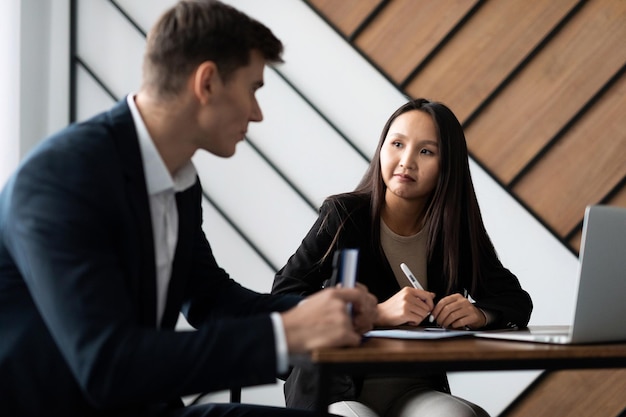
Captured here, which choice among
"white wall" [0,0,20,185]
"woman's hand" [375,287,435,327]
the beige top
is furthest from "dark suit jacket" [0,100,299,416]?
"white wall" [0,0,20,185]

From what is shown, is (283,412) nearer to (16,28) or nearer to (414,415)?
(414,415)

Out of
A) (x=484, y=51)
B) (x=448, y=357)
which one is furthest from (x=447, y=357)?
(x=484, y=51)

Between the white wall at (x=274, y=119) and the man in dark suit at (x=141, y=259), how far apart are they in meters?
1.56

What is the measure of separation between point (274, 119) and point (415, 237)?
110cm

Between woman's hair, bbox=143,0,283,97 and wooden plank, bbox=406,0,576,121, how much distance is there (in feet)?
5.47

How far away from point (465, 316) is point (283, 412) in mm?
471

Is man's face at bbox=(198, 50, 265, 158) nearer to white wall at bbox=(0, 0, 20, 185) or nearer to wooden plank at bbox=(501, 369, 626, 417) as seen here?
white wall at bbox=(0, 0, 20, 185)

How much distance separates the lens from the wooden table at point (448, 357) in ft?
3.58

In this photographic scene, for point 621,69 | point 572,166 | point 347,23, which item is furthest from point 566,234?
point 347,23

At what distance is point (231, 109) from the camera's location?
1.26m

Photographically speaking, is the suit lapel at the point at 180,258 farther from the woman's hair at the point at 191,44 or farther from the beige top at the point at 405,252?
the beige top at the point at 405,252

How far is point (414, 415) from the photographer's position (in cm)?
166

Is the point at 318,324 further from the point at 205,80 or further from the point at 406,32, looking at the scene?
the point at 406,32

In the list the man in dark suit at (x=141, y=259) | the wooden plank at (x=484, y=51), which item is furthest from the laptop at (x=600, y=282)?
the wooden plank at (x=484, y=51)
